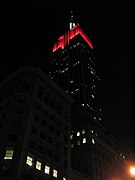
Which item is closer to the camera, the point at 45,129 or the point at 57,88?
the point at 45,129

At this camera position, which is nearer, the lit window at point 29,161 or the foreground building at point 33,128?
the foreground building at point 33,128

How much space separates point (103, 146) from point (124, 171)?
18479 millimetres

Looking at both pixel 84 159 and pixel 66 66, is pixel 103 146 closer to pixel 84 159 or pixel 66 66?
pixel 84 159

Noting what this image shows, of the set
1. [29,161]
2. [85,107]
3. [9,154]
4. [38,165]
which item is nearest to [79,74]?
[85,107]

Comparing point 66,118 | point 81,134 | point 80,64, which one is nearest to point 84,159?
point 81,134

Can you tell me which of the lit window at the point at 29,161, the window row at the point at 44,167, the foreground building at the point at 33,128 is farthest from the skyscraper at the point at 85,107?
the lit window at the point at 29,161

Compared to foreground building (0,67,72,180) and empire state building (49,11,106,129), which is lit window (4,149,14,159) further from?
empire state building (49,11,106,129)

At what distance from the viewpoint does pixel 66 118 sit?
227 ft

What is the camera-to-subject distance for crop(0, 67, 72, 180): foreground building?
4322 cm

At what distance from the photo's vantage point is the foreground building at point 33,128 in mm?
43219

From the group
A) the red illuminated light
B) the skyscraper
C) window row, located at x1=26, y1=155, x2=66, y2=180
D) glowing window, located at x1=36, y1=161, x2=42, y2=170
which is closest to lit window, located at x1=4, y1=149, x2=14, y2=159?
window row, located at x1=26, y1=155, x2=66, y2=180

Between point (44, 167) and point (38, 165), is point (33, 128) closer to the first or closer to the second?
point (38, 165)

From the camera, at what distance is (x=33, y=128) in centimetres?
5162

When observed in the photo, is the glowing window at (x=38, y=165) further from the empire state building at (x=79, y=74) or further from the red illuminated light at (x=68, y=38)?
the red illuminated light at (x=68, y=38)
